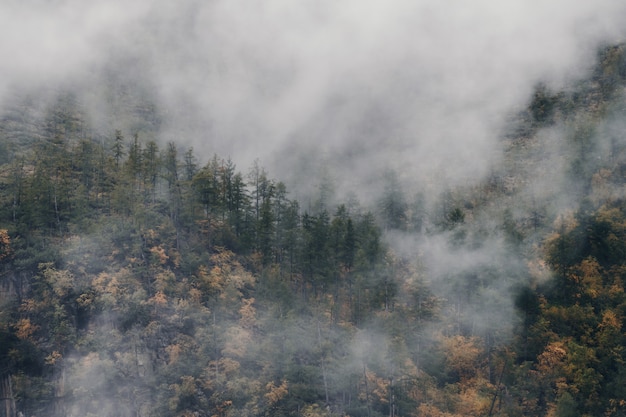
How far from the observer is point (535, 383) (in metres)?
46.9

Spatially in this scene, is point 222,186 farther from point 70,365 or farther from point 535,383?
point 535,383

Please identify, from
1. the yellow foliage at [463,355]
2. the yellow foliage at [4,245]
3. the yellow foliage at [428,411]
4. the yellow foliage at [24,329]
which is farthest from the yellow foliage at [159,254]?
the yellow foliage at [463,355]

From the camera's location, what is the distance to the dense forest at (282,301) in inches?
1825

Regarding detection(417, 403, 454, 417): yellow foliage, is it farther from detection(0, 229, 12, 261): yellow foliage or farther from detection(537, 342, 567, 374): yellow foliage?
detection(0, 229, 12, 261): yellow foliage

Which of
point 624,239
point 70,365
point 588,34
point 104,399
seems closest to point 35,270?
point 70,365

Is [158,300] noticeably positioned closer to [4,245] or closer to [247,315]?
[247,315]

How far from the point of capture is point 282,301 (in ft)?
181

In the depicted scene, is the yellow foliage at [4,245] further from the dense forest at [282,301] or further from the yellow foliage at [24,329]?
the yellow foliage at [24,329]

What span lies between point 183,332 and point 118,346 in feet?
24.5

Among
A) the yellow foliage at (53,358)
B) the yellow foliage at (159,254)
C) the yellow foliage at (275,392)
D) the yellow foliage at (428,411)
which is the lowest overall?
the yellow foliage at (428,411)

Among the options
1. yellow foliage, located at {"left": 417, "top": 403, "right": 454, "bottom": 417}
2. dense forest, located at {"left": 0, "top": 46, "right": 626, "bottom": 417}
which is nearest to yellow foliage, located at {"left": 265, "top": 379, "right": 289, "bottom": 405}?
dense forest, located at {"left": 0, "top": 46, "right": 626, "bottom": 417}

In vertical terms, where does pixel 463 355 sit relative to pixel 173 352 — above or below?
below

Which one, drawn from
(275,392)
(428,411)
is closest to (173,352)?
(275,392)

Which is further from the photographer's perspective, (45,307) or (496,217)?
(496,217)
